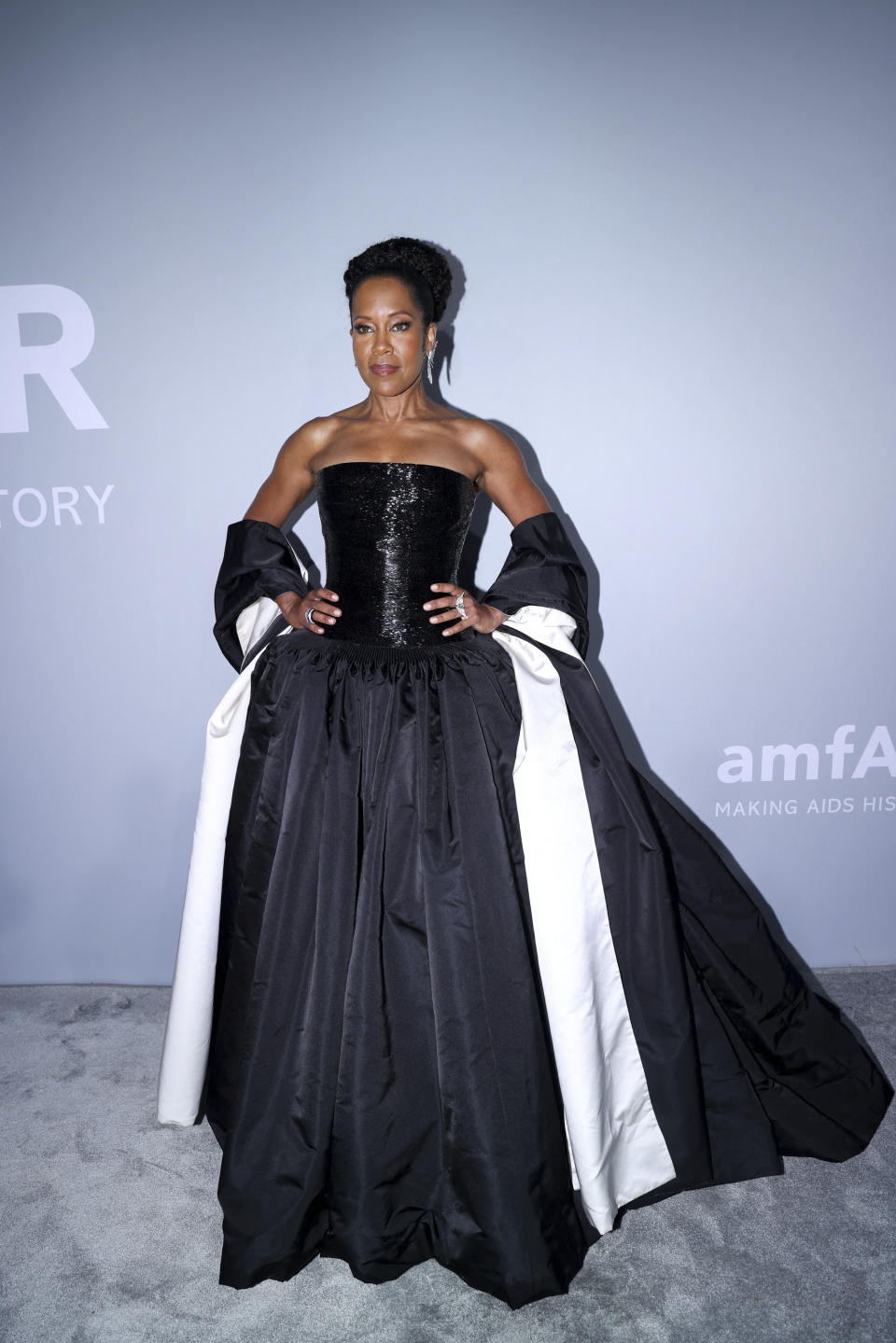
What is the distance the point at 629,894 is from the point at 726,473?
1.04 meters

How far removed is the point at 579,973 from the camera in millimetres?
1538

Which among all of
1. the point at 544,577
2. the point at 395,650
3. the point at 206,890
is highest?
the point at 544,577

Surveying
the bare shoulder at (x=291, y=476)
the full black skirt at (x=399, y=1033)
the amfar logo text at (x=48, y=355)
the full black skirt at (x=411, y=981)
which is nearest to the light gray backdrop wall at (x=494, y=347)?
the amfar logo text at (x=48, y=355)

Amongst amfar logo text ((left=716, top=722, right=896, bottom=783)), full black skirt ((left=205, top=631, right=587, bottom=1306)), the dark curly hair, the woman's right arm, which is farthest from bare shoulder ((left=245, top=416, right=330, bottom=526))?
amfar logo text ((left=716, top=722, right=896, bottom=783))

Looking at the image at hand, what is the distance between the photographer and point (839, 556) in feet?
7.37

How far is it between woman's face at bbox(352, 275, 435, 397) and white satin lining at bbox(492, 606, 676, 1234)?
0.55 m

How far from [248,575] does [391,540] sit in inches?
11.5

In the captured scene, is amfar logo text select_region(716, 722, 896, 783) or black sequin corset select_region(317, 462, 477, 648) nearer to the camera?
black sequin corset select_region(317, 462, 477, 648)

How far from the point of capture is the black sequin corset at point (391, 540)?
170 centimetres

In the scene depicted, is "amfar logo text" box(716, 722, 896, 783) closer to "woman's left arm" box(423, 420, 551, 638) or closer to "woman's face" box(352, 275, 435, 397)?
"woman's left arm" box(423, 420, 551, 638)

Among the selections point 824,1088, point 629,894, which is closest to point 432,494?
point 629,894

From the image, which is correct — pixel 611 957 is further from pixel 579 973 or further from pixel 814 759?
pixel 814 759

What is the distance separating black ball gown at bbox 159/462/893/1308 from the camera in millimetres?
1489

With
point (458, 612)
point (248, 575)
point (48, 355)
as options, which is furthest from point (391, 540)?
point (48, 355)
